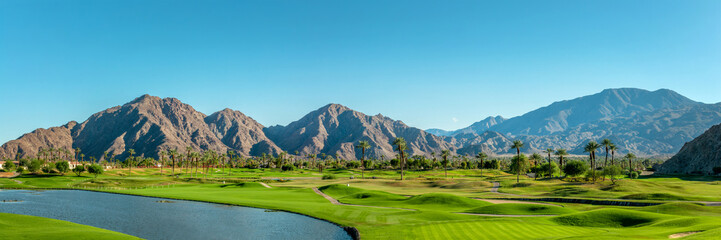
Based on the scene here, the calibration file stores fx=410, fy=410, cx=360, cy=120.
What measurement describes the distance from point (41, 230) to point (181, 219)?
18696 mm

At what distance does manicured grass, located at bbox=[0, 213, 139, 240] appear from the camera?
31344 millimetres

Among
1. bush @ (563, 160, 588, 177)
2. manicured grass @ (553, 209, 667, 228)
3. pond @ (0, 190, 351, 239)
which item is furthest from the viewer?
bush @ (563, 160, 588, 177)

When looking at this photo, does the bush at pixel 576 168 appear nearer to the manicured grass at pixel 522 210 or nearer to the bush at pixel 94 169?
the manicured grass at pixel 522 210

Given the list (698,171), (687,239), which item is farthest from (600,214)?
(698,171)

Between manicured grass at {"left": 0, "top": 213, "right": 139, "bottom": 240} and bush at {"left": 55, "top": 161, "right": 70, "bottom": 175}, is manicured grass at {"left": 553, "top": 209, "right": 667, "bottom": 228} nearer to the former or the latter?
manicured grass at {"left": 0, "top": 213, "right": 139, "bottom": 240}

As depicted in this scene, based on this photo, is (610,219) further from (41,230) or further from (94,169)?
(94,169)

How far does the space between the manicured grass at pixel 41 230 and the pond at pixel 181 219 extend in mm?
6254

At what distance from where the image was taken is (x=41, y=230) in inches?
1348

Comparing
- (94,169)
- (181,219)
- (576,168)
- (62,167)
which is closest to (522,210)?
Answer: (181,219)

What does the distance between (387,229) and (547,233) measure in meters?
14.4

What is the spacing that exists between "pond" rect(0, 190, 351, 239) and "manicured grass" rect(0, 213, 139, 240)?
6254mm

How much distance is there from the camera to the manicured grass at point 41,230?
31.3m

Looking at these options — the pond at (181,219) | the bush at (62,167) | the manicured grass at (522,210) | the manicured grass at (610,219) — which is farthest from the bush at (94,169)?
the manicured grass at (610,219)

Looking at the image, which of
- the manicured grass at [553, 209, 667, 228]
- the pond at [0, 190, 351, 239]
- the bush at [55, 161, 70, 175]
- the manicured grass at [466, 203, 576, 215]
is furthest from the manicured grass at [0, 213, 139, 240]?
the bush at [55, 161, 70, 175]
